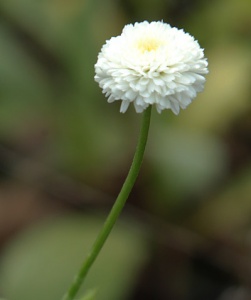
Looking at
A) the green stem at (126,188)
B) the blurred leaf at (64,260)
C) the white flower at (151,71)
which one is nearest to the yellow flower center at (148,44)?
the white flower at (151,71)

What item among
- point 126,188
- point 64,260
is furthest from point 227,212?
point 126,188

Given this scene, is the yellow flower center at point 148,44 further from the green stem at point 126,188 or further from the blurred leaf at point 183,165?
the blurred leaf at point 183,165

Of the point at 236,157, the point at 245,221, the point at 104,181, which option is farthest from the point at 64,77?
the point at 245,221

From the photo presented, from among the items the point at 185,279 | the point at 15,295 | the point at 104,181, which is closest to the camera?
the point at 15,295

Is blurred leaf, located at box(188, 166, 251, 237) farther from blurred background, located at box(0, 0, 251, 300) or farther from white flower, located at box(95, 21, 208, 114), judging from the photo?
white flower, located at box(95, 21, 208, 114)

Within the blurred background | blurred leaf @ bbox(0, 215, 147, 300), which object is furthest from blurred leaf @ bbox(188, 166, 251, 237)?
blurred leaf @ bbox(0, 215, 147, 300)

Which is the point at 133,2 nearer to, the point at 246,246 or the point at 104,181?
the point at 104,181
